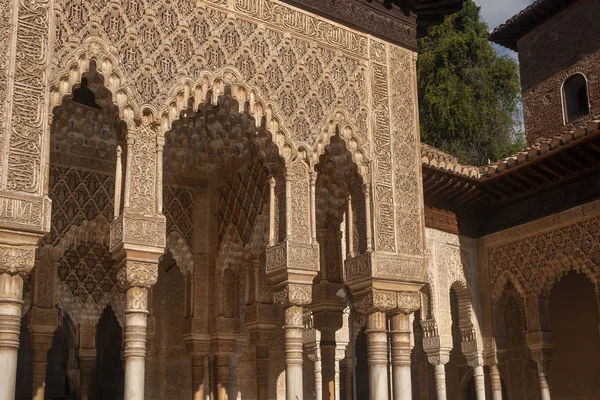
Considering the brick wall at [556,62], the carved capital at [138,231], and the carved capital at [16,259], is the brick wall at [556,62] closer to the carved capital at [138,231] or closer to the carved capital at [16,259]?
the carved capital at [138,231]

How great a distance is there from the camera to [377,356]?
346 inches

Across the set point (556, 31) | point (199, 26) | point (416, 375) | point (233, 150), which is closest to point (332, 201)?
point (233, 150)

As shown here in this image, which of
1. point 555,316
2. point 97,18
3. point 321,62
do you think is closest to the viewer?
point 97,18

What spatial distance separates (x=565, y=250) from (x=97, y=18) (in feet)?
27.3

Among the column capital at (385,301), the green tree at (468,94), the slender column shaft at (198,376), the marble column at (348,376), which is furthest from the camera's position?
the green tree at (468,94)

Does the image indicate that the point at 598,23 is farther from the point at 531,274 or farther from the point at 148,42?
the point at 148,42

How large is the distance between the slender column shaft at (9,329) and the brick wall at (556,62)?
12445 millimetres

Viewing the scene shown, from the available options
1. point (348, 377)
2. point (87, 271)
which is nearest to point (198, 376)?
point (87, 271)

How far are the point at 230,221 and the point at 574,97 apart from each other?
9070mm

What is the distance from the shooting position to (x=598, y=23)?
15.8 metres

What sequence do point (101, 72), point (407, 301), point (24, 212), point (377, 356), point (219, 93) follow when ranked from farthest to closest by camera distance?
point (407, 301), point (377, 356), point (219, 93), point (101, 72), point (24, 212)

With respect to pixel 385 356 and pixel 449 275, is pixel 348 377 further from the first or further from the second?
pixel 385 356

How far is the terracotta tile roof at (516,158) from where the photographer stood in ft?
37.6

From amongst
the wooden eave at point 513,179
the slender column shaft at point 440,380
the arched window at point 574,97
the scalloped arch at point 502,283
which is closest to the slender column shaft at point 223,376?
the slender column shaft at point 440,380
